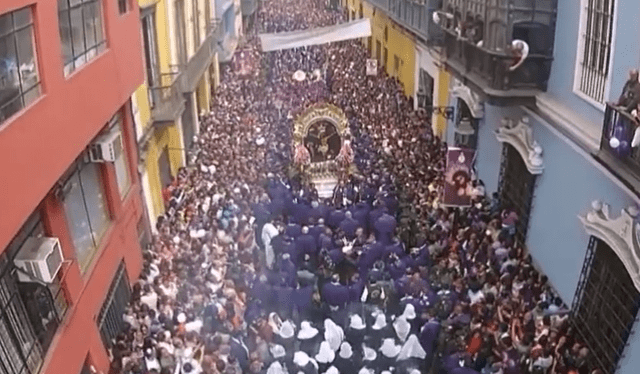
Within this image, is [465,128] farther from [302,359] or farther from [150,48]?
[302,359]

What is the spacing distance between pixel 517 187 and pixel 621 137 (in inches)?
196

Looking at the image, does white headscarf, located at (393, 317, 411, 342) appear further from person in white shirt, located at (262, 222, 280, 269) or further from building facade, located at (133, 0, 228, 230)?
building facade, located at (133, 0, 228, 230)

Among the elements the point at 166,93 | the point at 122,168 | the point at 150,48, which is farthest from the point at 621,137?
the point at 150,48

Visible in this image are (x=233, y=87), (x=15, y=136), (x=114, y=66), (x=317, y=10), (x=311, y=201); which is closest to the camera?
(x=15, y=136)

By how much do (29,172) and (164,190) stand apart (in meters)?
8.74

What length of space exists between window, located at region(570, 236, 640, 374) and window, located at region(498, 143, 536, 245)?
258 centimetres

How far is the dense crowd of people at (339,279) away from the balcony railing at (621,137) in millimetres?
2615

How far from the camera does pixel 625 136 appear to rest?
29.1ft

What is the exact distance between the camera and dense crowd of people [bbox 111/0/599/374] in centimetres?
962

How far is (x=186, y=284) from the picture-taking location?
37.5 feet

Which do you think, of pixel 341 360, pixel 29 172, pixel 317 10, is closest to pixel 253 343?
pixel 341 360

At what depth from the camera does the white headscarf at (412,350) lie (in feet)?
31.6

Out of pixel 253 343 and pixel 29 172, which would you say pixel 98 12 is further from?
pixel 253 343

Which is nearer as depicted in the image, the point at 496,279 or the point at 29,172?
the point at 29,172
